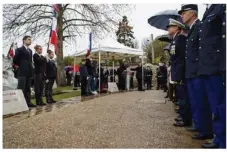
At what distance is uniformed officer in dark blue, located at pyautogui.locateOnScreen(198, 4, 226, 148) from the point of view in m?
3.13

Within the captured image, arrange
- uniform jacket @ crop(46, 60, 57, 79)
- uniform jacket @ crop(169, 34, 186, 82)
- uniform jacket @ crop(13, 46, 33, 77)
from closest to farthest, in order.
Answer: uniform jacket @ crop(169, 34, 186, 82) < uniform jacket @ crop(13, 46, 33, 77) < uniform jacket @ crop(46, 60, 57, 79)

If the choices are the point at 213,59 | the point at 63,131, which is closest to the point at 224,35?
the point at 213,59

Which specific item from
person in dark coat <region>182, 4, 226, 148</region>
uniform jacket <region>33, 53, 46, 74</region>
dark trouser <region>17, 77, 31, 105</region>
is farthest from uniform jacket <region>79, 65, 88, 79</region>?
person in dark coat <region>182, 4, 226, 148</region>

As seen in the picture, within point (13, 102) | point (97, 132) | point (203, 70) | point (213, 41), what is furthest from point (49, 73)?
point (213, 41)

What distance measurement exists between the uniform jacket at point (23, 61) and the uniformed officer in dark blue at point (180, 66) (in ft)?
12.6

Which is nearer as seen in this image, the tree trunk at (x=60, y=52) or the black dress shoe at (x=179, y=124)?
the black dress shoe at (x=179, y=124)

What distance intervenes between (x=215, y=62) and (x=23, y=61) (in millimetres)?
5282

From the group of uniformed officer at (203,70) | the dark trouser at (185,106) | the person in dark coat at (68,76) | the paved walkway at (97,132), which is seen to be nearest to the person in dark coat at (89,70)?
the paved walkway at (97,132)

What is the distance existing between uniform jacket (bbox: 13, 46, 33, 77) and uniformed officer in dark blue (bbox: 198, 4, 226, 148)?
4.94 meters

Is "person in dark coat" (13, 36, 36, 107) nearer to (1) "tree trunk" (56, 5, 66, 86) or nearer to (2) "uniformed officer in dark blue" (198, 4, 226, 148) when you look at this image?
(2) "uniformed officer in dark blue" (198, 4, 226, 148)

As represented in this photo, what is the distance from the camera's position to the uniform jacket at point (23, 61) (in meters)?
7.50

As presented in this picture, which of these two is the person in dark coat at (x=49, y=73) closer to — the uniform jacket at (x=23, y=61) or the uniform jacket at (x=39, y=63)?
the uniform jacket at (x=39, y=63)

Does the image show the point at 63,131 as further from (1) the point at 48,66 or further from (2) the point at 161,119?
(1) the point at 48,66

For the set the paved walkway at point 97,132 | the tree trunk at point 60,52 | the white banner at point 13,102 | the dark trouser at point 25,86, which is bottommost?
the paved walkway at point 97,132
